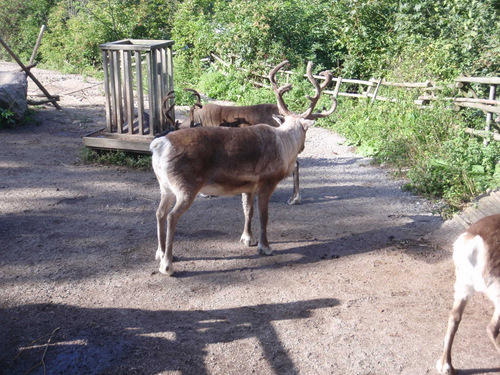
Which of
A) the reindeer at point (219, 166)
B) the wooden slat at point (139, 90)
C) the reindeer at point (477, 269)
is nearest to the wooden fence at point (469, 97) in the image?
the reindeer at point (219, 166)

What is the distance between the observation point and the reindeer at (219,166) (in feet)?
17.6

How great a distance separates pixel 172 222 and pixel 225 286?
96cm

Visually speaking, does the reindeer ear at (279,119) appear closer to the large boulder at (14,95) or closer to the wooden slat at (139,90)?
the wooden slat at (139,90)

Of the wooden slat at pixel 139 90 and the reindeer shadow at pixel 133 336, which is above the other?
the wooden slat at pixel 139 90

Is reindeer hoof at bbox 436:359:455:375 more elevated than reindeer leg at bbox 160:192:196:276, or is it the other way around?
reindeer leg at bbox 160:192:196:276

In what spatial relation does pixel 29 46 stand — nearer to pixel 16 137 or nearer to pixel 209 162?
pixel 16 137

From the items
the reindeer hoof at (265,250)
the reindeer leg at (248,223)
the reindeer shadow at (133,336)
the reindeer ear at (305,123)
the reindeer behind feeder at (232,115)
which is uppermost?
the reindeer ear at (305,123)

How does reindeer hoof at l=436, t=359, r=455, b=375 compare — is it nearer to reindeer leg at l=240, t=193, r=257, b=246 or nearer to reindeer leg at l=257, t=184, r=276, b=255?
reindeer leg at l=257, t=184, r=276, b=255

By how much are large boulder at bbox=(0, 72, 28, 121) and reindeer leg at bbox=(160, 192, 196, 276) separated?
8.67 metres

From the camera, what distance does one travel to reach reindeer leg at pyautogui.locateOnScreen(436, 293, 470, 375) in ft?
12.5

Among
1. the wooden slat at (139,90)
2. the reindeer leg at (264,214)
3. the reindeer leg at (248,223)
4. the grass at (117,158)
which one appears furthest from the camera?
the grass at (117,158)

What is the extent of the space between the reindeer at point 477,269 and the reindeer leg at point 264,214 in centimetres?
261

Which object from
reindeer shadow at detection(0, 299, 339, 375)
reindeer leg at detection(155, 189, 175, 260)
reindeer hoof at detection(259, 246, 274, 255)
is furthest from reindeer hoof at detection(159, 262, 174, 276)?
reindeer hoof at detection(259, 246, 274, 255)

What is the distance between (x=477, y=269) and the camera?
3.66m
